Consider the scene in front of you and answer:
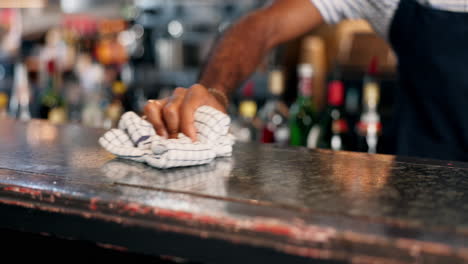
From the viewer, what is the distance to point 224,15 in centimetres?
346

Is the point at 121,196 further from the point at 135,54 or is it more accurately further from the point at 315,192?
the point at 135,54

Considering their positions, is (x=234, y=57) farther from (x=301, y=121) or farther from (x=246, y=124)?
(x=246, y=124)

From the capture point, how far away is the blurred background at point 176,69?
222 cm

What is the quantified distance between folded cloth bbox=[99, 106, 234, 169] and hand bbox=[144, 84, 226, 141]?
16 mm

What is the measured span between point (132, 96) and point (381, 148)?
197 centimetres

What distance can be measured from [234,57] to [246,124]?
1000 mm

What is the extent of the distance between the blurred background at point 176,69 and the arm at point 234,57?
404 mm

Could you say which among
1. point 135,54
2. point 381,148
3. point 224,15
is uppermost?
point 224,15

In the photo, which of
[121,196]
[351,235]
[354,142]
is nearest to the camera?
[351,235]

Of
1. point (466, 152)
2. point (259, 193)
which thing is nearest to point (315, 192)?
point (259, 193)

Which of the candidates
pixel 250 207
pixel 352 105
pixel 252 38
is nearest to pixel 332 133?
pixel 352 105

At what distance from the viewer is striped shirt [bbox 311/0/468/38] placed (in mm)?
1467

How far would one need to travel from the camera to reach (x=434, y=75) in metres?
1.46

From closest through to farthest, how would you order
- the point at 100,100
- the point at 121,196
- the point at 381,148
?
the point at 121,196
the point at 381,148
the point at 100,100
